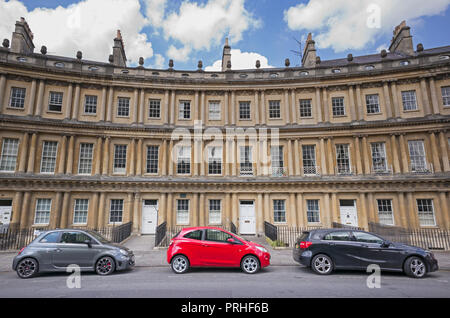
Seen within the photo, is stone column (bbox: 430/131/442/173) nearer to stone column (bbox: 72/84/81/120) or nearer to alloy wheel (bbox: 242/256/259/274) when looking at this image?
alloy wheel (bbox: 242/256/259/274)

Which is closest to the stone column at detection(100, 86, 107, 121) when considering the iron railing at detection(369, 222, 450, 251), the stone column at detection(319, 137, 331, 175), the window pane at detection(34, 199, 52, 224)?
the window pane at detection(34, 199, 52, 224)

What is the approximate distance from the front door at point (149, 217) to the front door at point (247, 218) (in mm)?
6711

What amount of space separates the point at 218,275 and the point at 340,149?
50.9ft

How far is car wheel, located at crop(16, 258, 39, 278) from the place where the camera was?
7.64 meters

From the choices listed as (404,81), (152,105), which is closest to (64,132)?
(152,105)

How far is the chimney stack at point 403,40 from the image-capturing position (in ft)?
70.4

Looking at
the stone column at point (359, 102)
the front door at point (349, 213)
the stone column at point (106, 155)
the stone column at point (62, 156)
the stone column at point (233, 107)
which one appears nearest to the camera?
the stone column at point (62, 156)

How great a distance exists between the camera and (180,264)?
814 centimetres

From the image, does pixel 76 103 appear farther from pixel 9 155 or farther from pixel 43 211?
pixel 43 211

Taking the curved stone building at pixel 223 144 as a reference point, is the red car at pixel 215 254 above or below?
below

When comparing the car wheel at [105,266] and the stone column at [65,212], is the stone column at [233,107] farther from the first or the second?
the car wheel at [105,266]

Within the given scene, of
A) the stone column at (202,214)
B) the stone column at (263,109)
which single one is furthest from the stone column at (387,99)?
the stone column at (202,214)

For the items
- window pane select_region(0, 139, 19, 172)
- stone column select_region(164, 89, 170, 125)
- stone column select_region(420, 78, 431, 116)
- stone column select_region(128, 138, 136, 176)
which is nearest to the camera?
window pane select_region(0, 139, 19, 172)

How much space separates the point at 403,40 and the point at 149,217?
2800 cm
